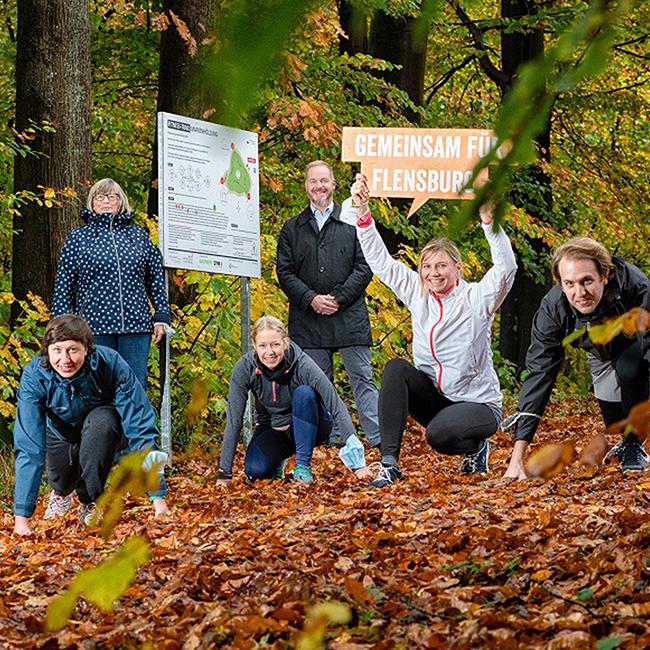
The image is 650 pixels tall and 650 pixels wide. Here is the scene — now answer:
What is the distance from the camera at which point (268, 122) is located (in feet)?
40.1

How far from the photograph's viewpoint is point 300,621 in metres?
3.31

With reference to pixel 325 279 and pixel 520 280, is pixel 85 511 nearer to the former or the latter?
pixel 325 279

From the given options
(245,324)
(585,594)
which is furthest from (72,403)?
(245,324)

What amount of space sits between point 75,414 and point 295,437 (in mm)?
1574

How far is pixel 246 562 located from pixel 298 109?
9.05 m

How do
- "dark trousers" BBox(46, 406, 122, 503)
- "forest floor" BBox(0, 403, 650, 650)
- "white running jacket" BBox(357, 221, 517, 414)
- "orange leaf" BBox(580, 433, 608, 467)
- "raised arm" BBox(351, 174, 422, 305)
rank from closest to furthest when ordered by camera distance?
1. "orange leaf" BBox(580, 433, 608, 467)
2. "forest floor" BBox(0, 403, 650, 650)
3. "dark trousers" BBox(46, 406, 122, 503)
4. "white running jacket" BBox(357, 221, 517, 414)
5. "raised arm" BBox(351, 174, 422, 305)

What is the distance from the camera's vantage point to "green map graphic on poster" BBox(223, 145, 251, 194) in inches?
369

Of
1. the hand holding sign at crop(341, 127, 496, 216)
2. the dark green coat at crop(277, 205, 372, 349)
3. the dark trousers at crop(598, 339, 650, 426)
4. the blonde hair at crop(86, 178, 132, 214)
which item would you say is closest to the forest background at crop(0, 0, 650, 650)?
the dark trousers at crop(598, 339, 650, 426)

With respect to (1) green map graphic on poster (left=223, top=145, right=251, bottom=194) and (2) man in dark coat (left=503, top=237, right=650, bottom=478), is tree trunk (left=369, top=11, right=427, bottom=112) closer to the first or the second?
(1) green map graphic on poster (left=223, top=145, right=251, bottom=194)

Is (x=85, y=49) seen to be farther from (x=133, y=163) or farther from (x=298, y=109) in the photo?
(x=133, y=163)

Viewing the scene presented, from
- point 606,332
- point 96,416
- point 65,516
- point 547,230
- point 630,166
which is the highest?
point 630,166

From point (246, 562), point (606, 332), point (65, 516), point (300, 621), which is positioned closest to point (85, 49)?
point (65, 516)

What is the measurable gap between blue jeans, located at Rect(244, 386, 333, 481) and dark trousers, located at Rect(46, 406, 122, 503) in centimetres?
135

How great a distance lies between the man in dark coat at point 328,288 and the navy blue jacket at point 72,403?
8.75 ft
